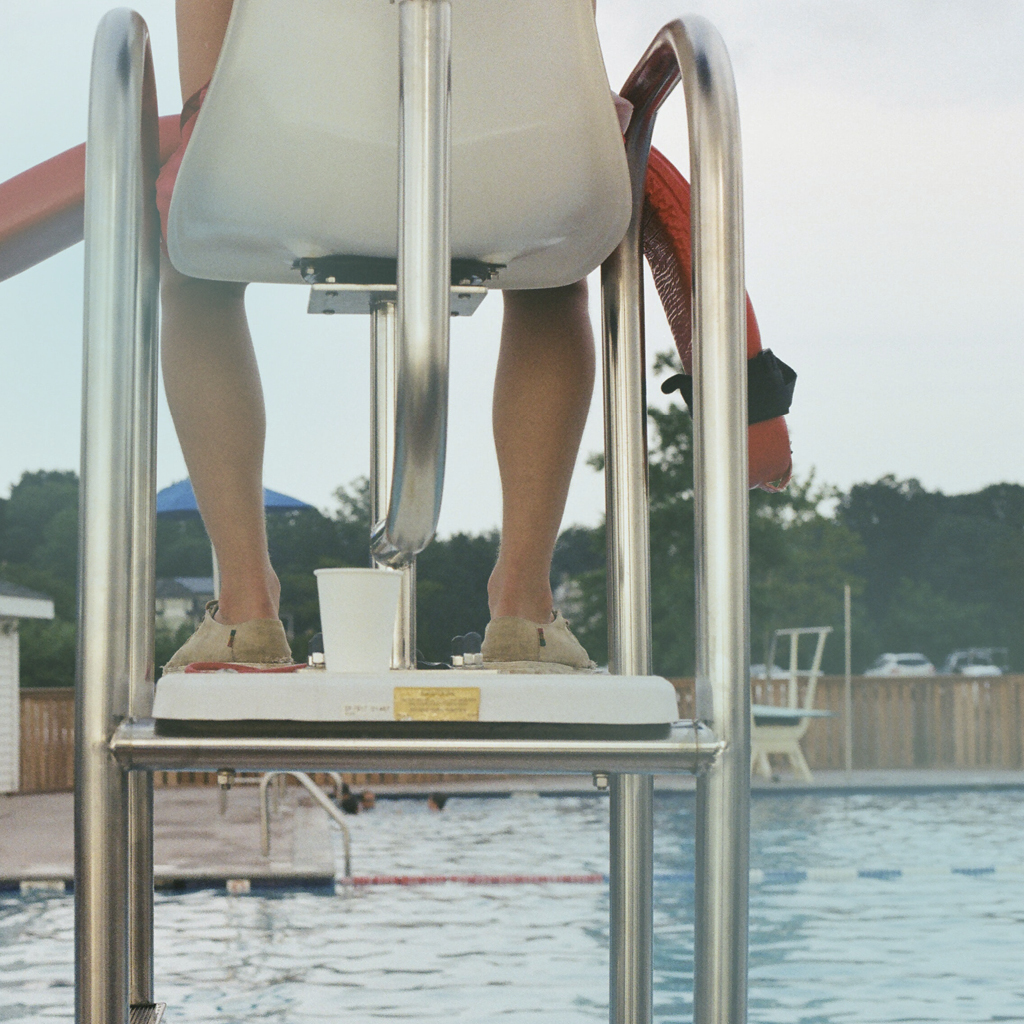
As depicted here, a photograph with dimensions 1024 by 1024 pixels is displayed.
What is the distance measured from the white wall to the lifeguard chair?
15388mm

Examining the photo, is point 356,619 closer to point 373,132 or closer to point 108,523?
point 108,523

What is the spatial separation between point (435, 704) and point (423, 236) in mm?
237

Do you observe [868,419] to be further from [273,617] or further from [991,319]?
[273,617]

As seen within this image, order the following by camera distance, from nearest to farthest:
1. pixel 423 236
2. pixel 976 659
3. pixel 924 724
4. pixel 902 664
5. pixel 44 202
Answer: pixel 423 236
pixel 44 202
pixel 924 724
pixel 976 659
pixel 902 664

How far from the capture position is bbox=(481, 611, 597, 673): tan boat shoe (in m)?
1.02

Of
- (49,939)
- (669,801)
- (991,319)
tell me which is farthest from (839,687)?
(49,939)

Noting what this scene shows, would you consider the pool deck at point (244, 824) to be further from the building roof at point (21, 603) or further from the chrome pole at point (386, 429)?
the chrome pole at point (386, 429)

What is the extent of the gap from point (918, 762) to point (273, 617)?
18.7m

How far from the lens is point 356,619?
81 cm

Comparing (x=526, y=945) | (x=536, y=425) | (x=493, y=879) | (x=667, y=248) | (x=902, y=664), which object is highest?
(x=667, y=248)

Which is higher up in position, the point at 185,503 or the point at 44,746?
the point at 185,503

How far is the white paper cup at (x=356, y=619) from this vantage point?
80 cm

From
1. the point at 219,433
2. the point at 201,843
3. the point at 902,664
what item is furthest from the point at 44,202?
the point at 902,664

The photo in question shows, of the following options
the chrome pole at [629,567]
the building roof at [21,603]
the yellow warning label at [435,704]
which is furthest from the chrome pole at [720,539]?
the building roof at [21,603]
